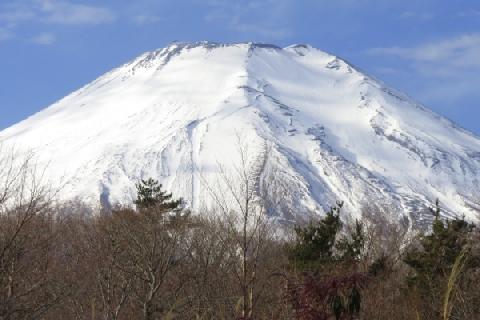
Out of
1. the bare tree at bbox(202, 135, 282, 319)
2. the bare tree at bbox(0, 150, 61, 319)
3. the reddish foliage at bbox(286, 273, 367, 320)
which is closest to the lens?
the reddish foliage at bbox(286, 273, 367, 320)

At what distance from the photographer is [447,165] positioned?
14975 centimetres

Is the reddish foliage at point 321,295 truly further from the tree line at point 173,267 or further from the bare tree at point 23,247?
the tree line at point 173,267

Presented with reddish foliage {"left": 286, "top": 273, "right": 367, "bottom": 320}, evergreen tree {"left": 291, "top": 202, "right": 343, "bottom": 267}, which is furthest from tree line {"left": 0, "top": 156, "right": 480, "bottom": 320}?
reddish foliage {"left": 286, "top": 273, "right": 367, "bottom": 320}

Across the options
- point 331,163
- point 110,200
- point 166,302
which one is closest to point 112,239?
point 166,302

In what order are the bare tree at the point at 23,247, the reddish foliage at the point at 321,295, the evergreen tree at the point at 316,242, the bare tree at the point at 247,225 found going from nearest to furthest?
the reddish foliage at the point at 321,295 → the bare tree at the point at 247,225 → the bare tree at the point at 23,247 → the evergreen tree at the point at 316,242

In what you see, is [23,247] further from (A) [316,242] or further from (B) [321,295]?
(A) [316,242]

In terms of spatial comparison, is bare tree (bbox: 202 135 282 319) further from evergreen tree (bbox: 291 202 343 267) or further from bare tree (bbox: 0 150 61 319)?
bare tree (bbox: 0 150 61 319)

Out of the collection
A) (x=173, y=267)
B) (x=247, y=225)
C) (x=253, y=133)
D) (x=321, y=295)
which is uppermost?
(x=253, y=133)

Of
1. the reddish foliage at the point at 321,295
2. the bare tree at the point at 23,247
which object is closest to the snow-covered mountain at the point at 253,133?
the bare tree at the point at 23,247

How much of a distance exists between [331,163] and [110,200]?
38400mm

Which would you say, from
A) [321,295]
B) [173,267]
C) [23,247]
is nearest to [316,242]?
[173,267]

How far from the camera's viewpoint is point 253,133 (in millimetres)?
136250

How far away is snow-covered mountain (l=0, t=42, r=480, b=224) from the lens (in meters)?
128

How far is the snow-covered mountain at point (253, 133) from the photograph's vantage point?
12812 cm
